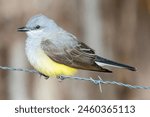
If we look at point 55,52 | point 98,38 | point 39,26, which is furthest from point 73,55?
point 98,38

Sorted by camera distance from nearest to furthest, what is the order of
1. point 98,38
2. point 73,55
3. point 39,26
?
1. point 39,26
2. point 73,55
3. point 98,38

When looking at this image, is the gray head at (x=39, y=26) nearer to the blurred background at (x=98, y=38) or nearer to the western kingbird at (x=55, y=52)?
the western kingbird at (x=55, y=52)

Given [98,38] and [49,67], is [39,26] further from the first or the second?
[98,38]

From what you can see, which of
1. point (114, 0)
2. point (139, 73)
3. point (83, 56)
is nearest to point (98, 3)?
point (114, 0)

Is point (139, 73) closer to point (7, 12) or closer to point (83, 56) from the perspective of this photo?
point (7, 12)

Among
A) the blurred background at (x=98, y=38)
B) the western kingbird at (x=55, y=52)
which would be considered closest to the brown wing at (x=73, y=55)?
the western kingbird at (x=55, y=52)

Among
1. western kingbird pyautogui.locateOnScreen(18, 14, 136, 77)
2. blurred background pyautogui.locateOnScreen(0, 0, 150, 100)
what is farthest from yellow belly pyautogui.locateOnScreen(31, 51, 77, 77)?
blurred background pyautogui.locateOnScreen(0, 0, 150, 100)
